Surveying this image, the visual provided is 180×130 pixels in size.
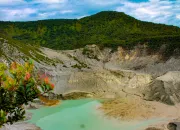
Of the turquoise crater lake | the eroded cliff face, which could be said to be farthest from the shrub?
the eroded cliff face

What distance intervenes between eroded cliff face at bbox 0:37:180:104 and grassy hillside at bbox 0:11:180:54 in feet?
34.4

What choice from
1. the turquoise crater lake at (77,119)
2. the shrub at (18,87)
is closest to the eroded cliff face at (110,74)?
the turquoise crater lake at (77,119)

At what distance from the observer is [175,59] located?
253ft

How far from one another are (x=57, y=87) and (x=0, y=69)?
4941 centimetres

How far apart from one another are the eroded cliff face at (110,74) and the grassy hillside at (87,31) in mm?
10482

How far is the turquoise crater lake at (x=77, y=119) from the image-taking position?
40.0m

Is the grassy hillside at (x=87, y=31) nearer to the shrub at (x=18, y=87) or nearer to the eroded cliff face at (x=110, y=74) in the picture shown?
the eroded cliff face at (x=110, y=74)

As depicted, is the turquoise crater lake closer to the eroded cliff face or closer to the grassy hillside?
the eroded cliff face

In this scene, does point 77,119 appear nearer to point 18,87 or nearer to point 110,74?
point 110,74

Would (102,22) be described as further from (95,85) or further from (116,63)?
(95,85)

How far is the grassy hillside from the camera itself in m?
109

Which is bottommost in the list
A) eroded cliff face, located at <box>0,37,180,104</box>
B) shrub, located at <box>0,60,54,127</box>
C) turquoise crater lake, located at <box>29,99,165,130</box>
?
turquoise crater lake, located at <box>29,99,165,130</box>

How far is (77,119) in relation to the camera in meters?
43.9

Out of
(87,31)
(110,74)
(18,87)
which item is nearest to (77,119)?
(110,74)
